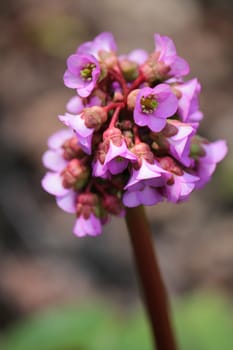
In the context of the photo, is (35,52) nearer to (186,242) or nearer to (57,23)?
(57,23)

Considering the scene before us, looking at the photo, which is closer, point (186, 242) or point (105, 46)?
point (105, 46)

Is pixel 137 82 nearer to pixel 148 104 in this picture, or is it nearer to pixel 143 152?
pixel 148 104

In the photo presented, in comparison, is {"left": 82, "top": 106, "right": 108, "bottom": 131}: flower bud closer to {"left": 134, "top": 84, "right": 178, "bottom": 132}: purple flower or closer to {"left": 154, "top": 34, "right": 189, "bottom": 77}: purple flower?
{"left": 134, "top": 84, "right": 178, "bottom": 132}: purple flower

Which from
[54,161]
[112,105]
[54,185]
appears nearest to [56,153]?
[54,161]

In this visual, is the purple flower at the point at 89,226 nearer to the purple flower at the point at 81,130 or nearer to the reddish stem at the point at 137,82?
the purple flower at the point at 81,130

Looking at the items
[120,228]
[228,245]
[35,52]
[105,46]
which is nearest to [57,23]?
[35,52]

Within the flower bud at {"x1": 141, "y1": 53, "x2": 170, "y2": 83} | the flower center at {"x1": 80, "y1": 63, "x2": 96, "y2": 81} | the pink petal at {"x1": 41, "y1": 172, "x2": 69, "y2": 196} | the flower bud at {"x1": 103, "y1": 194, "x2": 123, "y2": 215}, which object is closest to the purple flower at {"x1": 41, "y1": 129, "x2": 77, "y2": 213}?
the pink petal at {"x1": 41, "y1": 172, "x2": 69, "y2": 196}

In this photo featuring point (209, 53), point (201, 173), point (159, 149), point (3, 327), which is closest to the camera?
point (159, 149)
